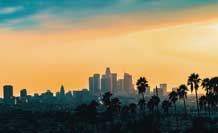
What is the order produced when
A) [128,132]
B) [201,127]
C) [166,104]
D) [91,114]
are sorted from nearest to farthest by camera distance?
[201,127] → [128,132] → [91,114] → [166,104]

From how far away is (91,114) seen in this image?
6708 inches

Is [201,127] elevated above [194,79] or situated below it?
below

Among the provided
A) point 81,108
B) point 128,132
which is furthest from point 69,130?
point 128,132

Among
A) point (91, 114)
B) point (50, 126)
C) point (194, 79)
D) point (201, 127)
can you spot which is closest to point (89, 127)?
point (50, 126)

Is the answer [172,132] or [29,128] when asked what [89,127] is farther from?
[172,132]

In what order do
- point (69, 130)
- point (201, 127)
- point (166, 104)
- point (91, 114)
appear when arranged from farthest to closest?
point (166, 104) → point (69, 130) → point (91, 114) → point (201, 127)

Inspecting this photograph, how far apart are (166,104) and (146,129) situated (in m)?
57.2

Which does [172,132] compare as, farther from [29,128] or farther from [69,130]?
[29,128]

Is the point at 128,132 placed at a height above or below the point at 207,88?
below

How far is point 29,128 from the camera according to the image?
188625 mm

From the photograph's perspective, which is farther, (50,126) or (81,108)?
(50,126)

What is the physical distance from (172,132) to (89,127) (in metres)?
58.2

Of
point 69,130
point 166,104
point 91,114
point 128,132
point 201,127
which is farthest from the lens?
point 166,104

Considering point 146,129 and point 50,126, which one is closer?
point 146,129
